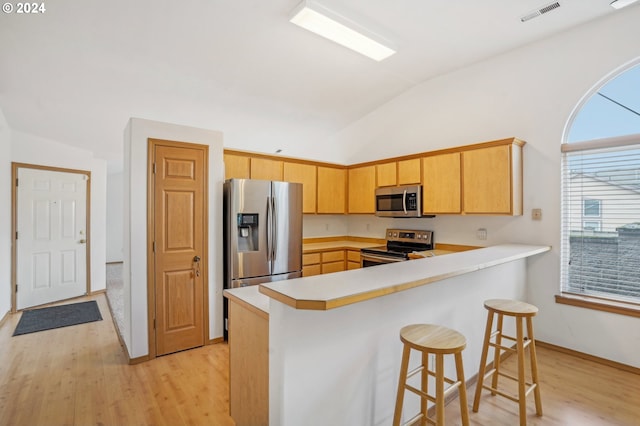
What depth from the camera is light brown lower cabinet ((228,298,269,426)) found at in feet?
5.31

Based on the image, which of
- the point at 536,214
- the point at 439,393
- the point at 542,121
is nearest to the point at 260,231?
the point at 439,393

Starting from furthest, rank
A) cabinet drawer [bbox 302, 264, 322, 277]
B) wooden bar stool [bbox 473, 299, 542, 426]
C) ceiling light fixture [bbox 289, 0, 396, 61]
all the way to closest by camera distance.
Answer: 1. cabinet drawer [bbox 302, 264, 322, 277]
2. ceiling light fixture [bbox 289, 0, 396, 61]
3. wooden bar stool [bbox 473, 299, 542, 426]

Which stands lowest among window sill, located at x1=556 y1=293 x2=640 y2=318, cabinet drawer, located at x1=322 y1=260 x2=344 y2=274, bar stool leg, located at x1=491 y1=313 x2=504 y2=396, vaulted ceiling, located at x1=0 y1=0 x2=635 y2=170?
bar stool leg, located at x1=491 y1=313 x2=504 y2=396

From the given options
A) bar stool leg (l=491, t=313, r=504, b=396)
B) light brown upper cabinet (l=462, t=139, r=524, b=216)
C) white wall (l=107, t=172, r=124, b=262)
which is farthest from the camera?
white wall (l=107, t=172, r=124, b=262)

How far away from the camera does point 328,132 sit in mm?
5344

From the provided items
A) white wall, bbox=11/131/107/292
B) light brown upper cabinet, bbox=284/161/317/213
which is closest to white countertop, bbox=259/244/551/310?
light brown upper cabinet, bbox=284/161/317/213

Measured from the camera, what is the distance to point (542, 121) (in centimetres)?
325

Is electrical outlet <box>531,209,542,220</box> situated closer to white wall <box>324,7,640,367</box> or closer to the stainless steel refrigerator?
white wall <box>324,7,640,367</box>

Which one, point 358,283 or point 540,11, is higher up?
point 540,11

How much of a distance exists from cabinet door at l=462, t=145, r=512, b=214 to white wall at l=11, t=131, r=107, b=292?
5479 millimetres

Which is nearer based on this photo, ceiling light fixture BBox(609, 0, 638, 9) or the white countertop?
the white countertop

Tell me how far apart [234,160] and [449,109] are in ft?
9.09

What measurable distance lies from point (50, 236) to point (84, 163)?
1.20 m

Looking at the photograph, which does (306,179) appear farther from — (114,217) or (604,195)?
(114,217)
